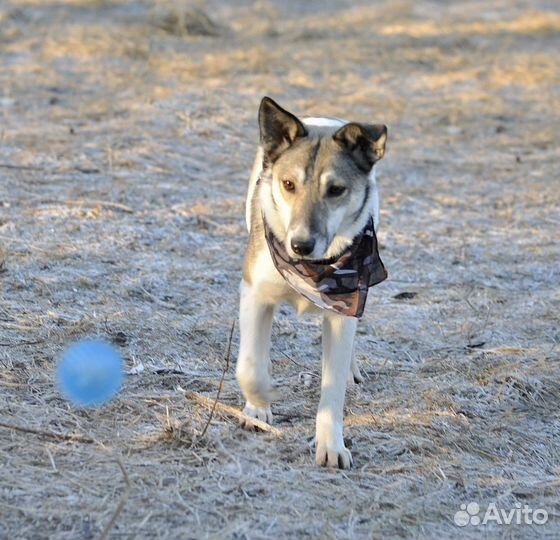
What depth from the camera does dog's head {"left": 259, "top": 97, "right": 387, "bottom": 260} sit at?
14.4 ft

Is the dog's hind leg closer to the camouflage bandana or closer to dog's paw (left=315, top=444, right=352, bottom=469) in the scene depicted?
the camouflage bandana

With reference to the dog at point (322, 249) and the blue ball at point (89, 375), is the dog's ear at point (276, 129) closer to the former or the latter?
Answer: the dog at point (322, 249)

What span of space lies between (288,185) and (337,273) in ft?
1.44

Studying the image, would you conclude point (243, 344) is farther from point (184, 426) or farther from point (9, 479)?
point (9, 479)

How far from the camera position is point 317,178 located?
4469mm

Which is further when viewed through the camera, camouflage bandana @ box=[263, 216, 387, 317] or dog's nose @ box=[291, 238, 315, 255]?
camouflage bandana @ box=[263, 216, 387, 317]

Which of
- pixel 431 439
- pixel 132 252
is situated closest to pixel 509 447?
pixel 431 439

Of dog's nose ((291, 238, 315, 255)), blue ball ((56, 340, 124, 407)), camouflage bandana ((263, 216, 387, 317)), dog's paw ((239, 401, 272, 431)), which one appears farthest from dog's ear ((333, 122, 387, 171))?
blue ball ((56, 340, 124, 407))

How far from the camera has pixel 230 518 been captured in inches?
155

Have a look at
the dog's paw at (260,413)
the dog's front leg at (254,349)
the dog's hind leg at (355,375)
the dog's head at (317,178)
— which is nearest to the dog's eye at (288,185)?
the dog's head at (317,178)

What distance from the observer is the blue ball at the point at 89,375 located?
485 centimetres

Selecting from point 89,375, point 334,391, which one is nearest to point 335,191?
point 334,391

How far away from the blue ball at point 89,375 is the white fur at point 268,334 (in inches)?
26.6

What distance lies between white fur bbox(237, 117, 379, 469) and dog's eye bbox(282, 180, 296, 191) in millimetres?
51
